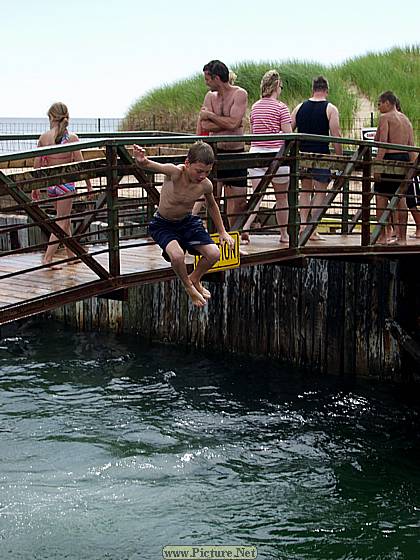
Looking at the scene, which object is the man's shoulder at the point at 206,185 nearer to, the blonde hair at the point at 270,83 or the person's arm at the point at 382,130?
the blonde hair at the point at 270,83

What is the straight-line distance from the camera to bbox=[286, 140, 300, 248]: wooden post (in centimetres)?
1096

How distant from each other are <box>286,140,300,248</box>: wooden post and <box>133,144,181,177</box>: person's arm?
7.46 ft

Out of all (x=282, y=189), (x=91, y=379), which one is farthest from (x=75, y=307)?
(x=282, y=189)

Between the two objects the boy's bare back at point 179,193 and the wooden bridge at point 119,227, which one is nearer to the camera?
the wooden bridge at point 119,227

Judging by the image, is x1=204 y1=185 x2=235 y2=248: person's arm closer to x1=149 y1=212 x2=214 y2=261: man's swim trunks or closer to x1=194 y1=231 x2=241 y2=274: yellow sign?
x1=149 y1=212 x2=214 y2=261: man's swim trunks

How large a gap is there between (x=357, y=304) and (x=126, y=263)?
15.6ft

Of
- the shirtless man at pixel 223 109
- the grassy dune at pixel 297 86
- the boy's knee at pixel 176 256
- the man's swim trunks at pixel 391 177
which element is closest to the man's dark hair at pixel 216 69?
the shirtless man at pixel 223 109

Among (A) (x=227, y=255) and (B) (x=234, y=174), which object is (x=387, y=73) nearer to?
(B) (x=234, y=174)

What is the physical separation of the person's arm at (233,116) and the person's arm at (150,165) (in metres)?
2.22

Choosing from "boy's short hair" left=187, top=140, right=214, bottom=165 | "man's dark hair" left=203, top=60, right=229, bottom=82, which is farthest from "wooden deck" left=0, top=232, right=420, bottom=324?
"man's dark hair" left=203, top=60, right=229, bottom=82

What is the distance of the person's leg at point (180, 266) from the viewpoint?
29.0 feet

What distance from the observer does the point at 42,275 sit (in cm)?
991

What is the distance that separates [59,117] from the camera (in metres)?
10.5

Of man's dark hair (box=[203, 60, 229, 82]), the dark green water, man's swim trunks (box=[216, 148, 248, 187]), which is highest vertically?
man's dark hair (box=[203, 60, 229, 82])
